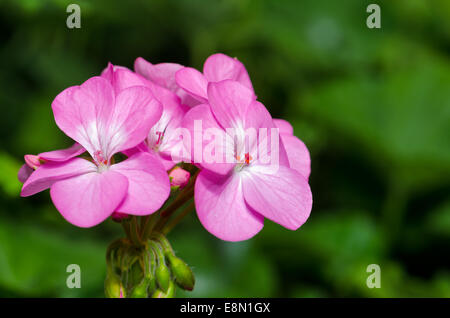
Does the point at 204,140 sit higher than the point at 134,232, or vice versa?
the point at 204,140

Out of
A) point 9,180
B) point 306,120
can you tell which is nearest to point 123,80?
point 9,180

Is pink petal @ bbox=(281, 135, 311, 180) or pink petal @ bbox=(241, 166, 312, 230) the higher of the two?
pink petal @ bbox=(281, 135, 311, 180)

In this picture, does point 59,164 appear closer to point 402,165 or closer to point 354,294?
point 354,294

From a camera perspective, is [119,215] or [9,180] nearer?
[119,215]

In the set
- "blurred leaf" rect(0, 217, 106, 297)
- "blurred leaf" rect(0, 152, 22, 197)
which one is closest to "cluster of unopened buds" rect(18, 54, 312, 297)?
"blurred leaf" rect(0, 152, 22, 197)

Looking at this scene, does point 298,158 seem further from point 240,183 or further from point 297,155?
point 240,183

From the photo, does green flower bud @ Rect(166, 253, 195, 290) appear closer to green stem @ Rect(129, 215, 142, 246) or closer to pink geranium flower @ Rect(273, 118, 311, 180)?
green stem @ Rect(129, 215, 142, 246)
